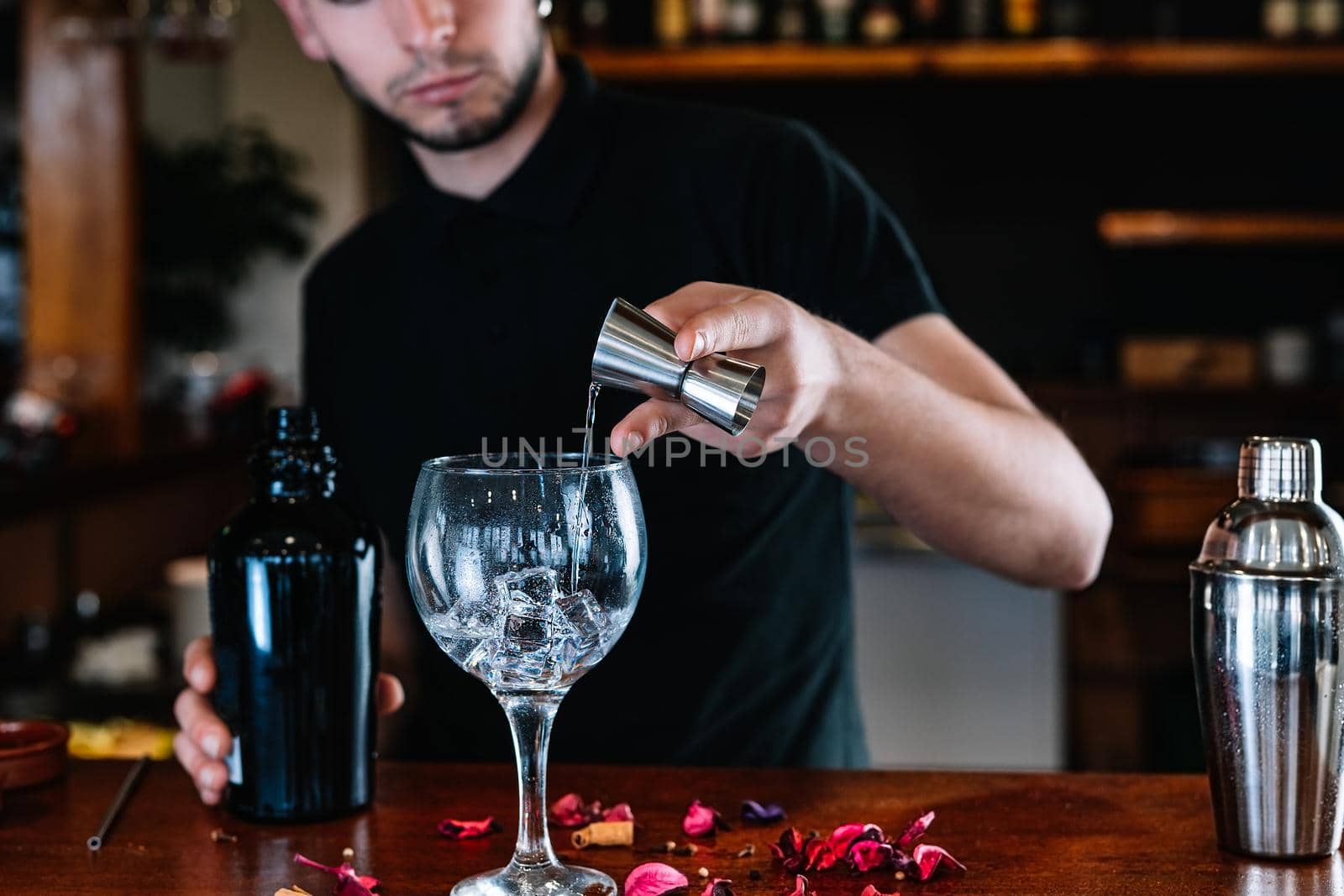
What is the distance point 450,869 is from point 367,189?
4469 millimetres

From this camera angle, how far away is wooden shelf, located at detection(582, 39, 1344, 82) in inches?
169

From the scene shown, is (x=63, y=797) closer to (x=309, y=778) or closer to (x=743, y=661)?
(x=309, y=778)

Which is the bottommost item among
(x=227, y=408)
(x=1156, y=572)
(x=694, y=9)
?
(x=1156, y=572)

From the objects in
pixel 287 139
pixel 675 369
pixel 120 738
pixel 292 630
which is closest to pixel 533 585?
pixel 675 369

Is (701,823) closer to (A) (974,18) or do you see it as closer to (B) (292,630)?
(B) (292,630)

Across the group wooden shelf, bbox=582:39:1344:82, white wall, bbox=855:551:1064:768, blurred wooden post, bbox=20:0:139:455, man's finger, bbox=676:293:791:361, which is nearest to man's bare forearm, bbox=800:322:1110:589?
man's finger, bbox=676:293:791:361

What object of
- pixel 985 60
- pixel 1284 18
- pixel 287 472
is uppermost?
pixel 1284 18

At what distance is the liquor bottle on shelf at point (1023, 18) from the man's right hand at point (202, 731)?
3858mm

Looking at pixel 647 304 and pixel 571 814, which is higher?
pixel 647 304

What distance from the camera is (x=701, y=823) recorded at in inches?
36.8

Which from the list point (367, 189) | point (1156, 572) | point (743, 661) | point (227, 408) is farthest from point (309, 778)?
point (367, 189)

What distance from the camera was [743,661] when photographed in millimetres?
1487

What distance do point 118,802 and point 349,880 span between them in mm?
275

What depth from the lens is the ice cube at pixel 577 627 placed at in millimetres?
816
